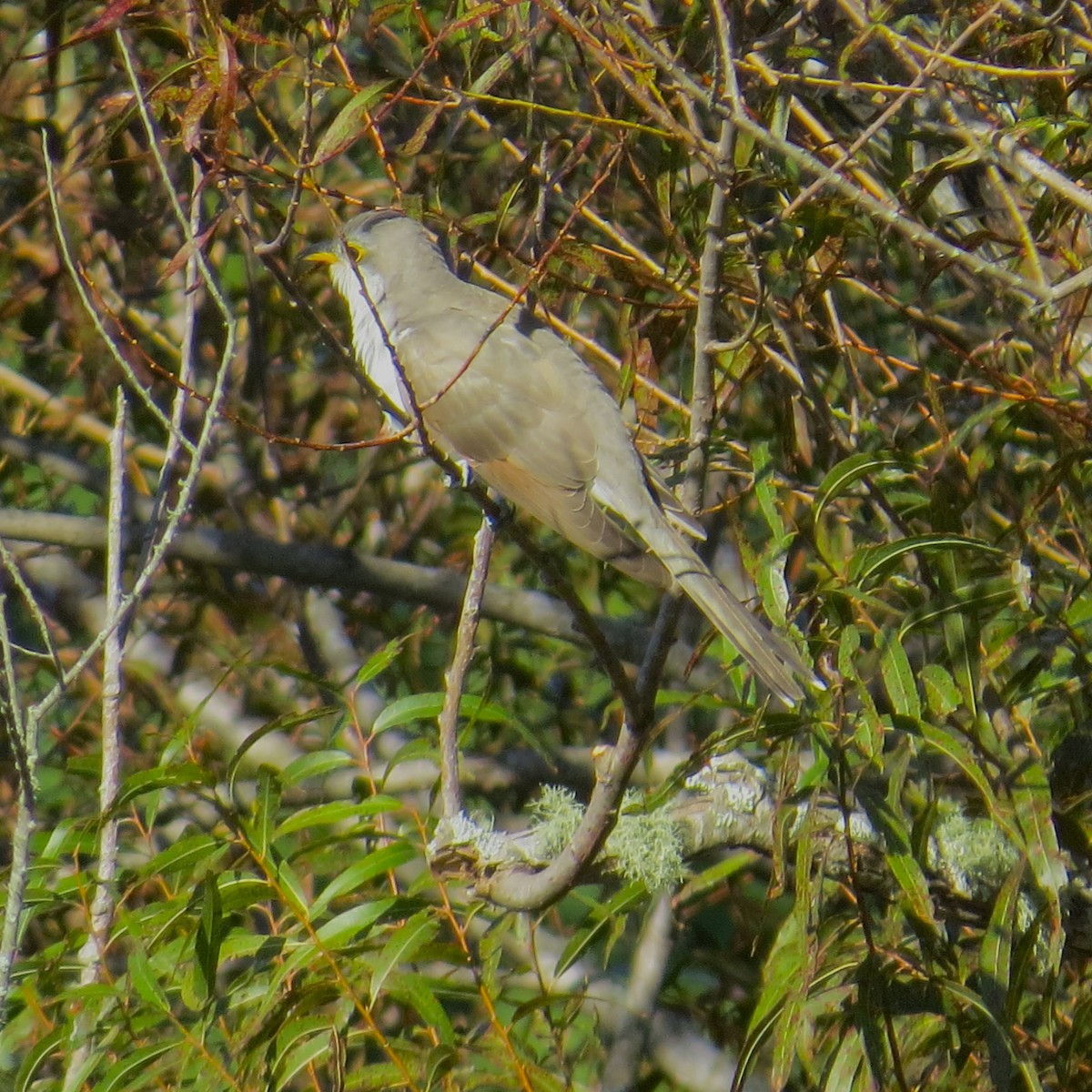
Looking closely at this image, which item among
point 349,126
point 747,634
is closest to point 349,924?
point 747,634

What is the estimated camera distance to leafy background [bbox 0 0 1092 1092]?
2.69 metres

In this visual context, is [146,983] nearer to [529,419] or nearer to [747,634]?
[747,634]

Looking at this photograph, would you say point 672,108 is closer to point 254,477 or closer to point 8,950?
point 8,950

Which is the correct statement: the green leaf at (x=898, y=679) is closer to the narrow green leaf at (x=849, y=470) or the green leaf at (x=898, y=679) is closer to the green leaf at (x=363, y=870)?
the narrow green leaf at (x=849, y=470)

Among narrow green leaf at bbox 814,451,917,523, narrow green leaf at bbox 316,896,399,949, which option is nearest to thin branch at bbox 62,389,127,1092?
narrow green leaf at bbox 316,896,399,949

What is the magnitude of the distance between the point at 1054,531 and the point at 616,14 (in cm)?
178

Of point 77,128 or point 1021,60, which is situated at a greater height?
point 1021,60

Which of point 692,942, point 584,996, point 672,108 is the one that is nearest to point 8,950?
point 584,996

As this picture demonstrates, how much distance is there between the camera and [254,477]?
574 cm

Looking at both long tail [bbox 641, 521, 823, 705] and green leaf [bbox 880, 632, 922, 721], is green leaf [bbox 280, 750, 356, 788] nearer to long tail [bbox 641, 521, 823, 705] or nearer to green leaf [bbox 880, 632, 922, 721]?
long tail [bbox 641, 521, 823, 705]

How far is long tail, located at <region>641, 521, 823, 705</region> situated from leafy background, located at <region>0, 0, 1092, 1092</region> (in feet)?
0.38

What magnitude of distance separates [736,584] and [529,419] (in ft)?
4.24

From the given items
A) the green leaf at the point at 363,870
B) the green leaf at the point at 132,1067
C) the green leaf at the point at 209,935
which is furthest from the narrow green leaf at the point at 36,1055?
the green leaf at the point at 363,870

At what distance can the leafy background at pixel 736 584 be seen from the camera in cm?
269
